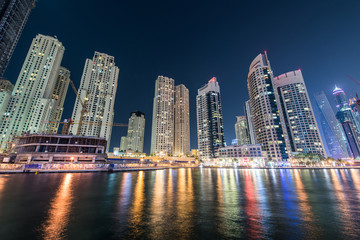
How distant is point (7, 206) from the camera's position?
13.3m

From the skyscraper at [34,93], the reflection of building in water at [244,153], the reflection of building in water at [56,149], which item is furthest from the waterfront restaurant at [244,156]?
the skyscraper at [34,93]

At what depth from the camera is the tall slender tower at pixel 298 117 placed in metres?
158

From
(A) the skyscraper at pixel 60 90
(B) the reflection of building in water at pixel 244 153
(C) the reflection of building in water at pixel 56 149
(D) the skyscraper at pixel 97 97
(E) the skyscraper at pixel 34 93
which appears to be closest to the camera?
(C) the reflection of building in water at pixel 56 149

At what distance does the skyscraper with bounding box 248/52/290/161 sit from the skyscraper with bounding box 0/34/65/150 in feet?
667

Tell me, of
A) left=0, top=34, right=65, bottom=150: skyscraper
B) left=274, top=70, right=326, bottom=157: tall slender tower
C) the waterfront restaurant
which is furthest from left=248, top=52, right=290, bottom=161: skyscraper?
left=0, top=34, right=65, bottom=150: skyscraper

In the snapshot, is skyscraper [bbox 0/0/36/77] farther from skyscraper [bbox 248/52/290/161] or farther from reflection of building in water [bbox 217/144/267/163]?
skyscraper [bbox 248/52/290/161]

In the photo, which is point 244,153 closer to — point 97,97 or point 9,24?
point 97,97

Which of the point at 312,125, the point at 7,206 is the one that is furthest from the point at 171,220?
the point at 312,125

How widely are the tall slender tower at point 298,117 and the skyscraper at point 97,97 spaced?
205 metres

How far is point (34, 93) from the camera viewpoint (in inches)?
5054

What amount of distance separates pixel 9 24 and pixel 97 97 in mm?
76986

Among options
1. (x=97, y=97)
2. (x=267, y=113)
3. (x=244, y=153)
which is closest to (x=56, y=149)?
(x=97, y=97)

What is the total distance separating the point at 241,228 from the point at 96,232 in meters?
8.43

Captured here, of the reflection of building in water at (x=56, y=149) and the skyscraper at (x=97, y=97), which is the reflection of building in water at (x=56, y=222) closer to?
the reflection of building in water at (x=56, y=149)
